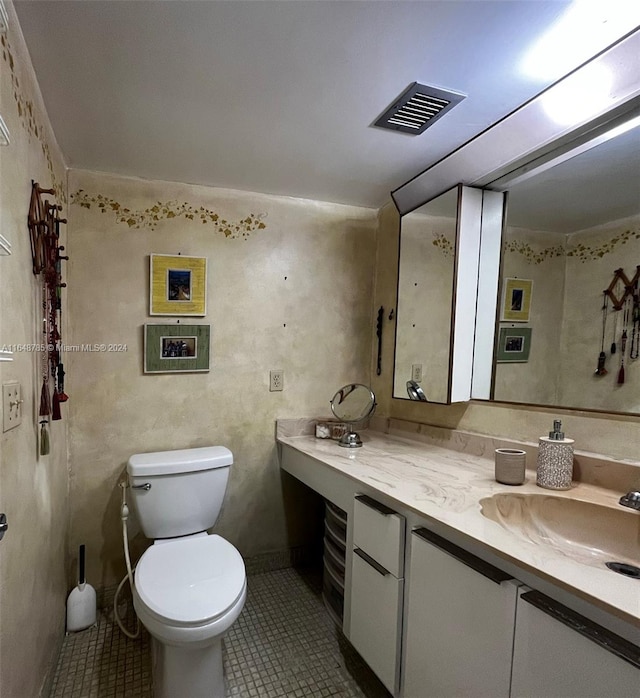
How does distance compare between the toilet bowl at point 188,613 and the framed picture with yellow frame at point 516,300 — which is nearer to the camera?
the toilet bowl at point 188,613

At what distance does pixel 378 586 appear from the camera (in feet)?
4.38

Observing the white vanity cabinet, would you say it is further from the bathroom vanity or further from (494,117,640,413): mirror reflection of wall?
(494,117,640,413): mirror reflection of wall

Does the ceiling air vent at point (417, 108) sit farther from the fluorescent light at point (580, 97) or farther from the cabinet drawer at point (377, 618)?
the cabinet drawer at point (377, 618)

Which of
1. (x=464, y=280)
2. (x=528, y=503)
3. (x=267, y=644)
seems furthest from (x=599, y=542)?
(x=267, y=644)

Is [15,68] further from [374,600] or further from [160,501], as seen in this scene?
[374,600]

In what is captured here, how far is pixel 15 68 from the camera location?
103 cm

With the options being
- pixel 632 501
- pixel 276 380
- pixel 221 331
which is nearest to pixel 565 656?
pixel 632 501

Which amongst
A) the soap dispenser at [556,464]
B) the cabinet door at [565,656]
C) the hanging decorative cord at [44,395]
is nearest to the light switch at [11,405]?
the hanging decorative cord at [44,395]

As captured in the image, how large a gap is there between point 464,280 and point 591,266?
47 cm

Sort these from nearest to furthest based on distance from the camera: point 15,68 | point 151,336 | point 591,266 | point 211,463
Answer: point 15,68 → point 591,266 → point 211,463 → point 151,336

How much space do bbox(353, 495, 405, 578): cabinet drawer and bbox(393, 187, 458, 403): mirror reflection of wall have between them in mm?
619

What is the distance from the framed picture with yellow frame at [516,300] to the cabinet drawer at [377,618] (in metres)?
1.01

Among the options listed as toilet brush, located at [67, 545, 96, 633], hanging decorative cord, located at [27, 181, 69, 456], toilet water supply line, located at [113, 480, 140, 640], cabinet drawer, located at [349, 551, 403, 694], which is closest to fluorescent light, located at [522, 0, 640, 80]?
hanging decorative cord, located at [27, 181, 69, 456]

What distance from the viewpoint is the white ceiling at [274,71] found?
98cm
